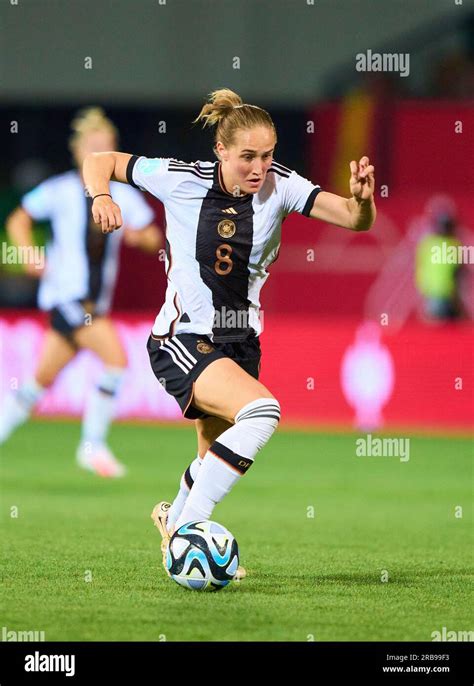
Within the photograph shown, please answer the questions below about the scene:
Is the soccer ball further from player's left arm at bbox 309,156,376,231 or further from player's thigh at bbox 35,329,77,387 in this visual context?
player's thigh at bbox 35,329,77,387

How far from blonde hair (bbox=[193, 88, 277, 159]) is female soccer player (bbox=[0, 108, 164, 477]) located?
4.42 meters

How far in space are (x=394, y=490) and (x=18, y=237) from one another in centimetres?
371

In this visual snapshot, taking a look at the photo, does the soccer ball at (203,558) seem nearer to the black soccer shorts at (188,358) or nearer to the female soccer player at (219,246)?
the female soccer player at (219,246)

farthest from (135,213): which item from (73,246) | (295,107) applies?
(295,107)

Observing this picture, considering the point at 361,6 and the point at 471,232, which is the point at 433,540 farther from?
the point at 361,6

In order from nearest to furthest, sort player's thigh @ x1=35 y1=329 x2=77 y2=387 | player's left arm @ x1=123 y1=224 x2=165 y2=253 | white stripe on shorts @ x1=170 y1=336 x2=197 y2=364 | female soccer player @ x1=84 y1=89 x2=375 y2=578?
female soccer player @ x1=84 y1=89 x2=375 y2=578
white stripe on shorts @ x1=170 y1=336 x2=197 y2=364
player's left arm @ x1=123 y1=224 x2=165 y2=253
player's thigh @ x1=35 y1=329 x2=77 y2=387

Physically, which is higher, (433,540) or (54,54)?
(54,54)

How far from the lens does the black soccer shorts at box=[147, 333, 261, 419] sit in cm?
657

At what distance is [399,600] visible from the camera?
620 centimetres

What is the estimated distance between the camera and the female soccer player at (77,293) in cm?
1133

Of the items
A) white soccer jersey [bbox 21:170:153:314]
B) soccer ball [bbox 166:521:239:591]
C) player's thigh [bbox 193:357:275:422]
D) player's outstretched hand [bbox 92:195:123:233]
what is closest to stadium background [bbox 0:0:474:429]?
white soccer jersey [bbox 21:170:153:314]

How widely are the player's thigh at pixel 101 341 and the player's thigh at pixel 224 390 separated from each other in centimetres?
490
